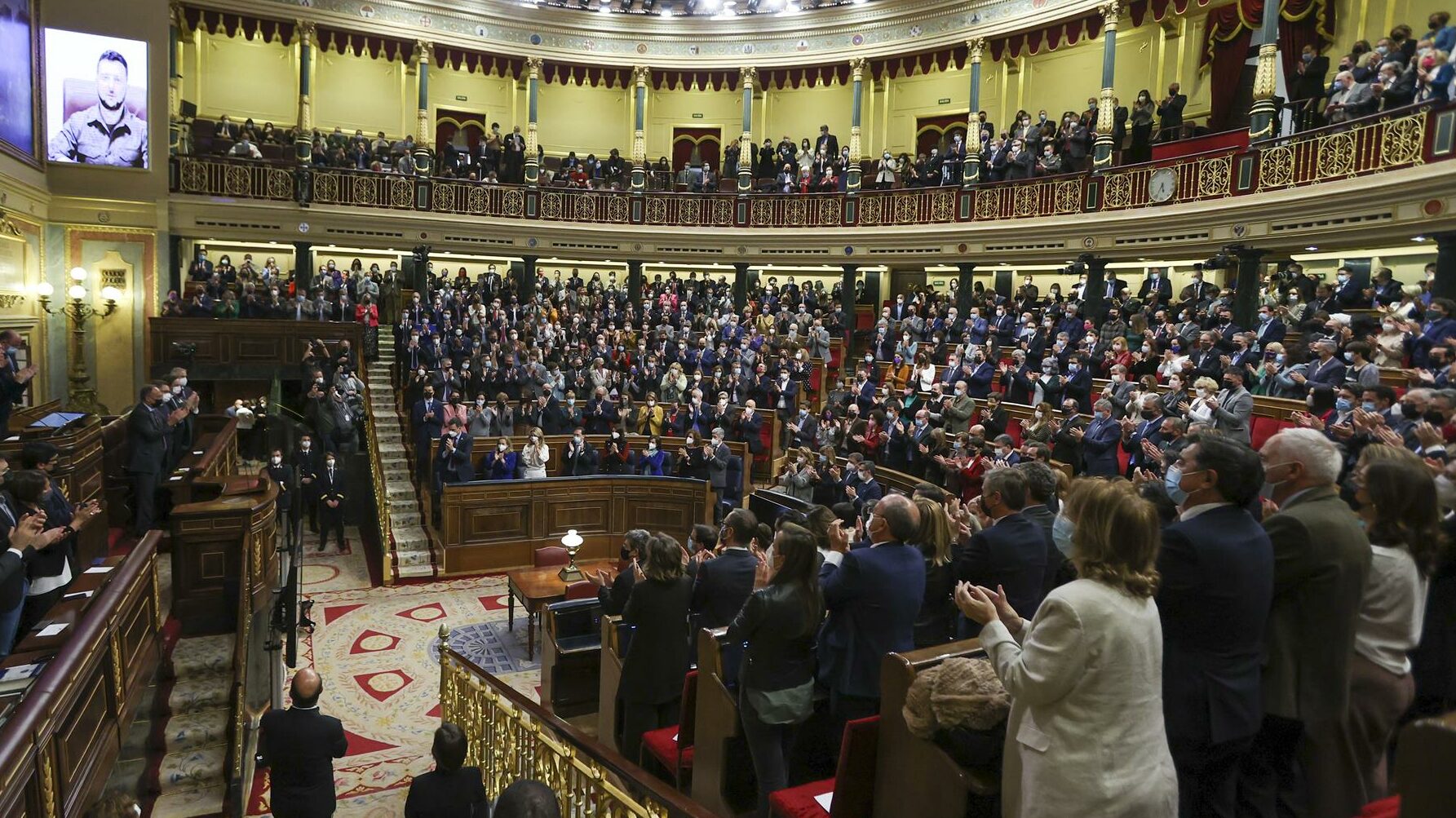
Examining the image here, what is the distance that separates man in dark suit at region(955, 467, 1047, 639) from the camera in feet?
11.2

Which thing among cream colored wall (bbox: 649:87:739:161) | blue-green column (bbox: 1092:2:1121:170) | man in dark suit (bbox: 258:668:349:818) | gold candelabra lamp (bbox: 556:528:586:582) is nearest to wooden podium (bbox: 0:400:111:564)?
man in dark suit (bbox: 258:668:349:818)

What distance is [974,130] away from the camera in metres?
18.8

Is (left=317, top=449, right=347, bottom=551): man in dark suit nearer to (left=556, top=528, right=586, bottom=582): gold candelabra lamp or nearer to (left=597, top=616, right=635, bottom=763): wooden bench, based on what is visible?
(left=556, top=528, right=586, bottom=582): gold candelabra lamp

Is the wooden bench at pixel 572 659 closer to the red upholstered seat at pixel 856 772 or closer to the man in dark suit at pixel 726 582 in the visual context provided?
the man in dark suit at pixel 726 582

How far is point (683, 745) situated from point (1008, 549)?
80.3 inches

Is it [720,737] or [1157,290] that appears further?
[1157,290]

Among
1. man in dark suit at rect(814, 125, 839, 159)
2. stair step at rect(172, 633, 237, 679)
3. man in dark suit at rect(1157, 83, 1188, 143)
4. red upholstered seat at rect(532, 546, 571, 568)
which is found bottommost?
red upholstered seat at rect(532, 546, 571, 568)

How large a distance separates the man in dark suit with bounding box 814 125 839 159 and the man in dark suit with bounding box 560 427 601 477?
1176cm

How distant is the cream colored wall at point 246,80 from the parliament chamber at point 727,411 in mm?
90

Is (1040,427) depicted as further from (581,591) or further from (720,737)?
(720,737)

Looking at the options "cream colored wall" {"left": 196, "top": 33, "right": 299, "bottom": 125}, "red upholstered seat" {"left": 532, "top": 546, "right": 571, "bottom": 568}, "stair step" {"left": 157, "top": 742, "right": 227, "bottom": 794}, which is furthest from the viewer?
"cream colored wall" {"left": 196, "top": 33, "right": 299, "bottom": 125}

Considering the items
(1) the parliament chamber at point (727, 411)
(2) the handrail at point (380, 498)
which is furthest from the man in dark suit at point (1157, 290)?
(2) the handrail at point (380, 498)

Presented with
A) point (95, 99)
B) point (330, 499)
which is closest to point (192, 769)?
point (330, 499)

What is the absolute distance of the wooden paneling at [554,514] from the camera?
1151 cm
